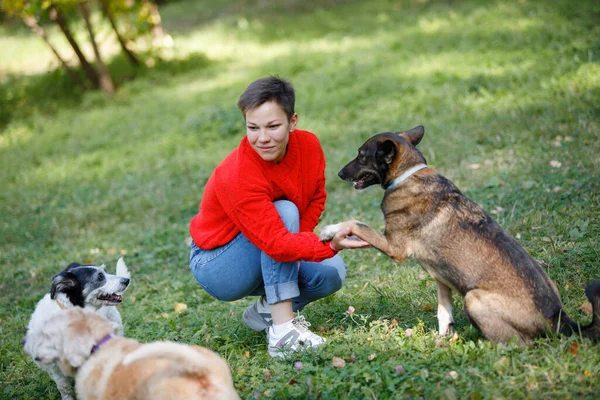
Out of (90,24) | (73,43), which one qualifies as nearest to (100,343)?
(90,24)

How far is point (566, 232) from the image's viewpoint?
5.06m

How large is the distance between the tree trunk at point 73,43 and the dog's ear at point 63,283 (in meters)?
10.8

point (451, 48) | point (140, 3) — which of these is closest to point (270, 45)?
point (140, 3)

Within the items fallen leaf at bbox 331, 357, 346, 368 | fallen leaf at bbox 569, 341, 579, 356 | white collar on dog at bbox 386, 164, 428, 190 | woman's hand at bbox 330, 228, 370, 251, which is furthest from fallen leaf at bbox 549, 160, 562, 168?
fallen leaf at bbox 331, 357, 346, 368

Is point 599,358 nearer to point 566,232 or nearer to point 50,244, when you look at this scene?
point 566,232

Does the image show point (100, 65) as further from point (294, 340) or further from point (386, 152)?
point (294, 340)

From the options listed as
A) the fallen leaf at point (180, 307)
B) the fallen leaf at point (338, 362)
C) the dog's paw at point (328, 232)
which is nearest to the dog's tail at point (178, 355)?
the fallen leaf at point (338, 362)

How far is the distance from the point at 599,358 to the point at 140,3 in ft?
48.5

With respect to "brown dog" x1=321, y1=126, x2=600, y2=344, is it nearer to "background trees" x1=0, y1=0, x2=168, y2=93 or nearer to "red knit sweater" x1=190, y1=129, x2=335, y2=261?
"red knit sweater" x1=190, y1=129, x2=335, y2=261

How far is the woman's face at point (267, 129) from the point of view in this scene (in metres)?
3.76

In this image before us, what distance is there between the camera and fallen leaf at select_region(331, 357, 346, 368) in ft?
11.9

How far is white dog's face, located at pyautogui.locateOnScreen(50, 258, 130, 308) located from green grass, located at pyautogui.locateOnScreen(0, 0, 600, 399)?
466 mm

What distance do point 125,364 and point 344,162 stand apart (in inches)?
211

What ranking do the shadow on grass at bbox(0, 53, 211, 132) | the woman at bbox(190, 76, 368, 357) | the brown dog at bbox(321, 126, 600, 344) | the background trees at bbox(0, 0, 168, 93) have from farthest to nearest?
the shadow on grass at bbox(0, 53, 211, 132)
the background trees at bbox(0, 0, 168, 93)
the woman at bbox(190, 76, 368, 357)
the brown dog at bbox(321, 126, 600, 344)
